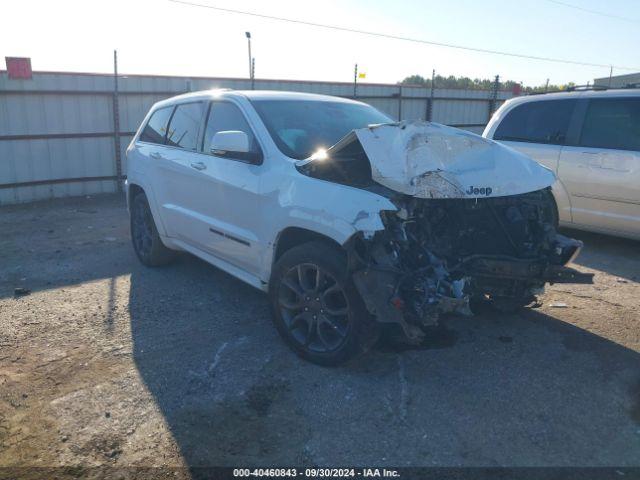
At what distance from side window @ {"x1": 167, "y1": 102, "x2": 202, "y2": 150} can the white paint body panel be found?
0.27 feet

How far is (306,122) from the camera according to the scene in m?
4.46

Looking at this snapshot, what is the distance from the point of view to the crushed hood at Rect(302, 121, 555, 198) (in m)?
3.37

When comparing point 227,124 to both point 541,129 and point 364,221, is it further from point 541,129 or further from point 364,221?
point 541,129

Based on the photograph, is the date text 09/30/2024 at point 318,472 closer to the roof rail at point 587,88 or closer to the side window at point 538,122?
the side window at point 538,122

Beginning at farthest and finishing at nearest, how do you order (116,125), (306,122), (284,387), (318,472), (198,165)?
(116,125)
(198,165)
(306,122)
(284,387)
(318,472)

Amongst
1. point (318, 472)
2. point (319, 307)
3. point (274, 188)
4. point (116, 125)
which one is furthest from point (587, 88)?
point (116, 125)

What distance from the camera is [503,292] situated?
363 centimetres

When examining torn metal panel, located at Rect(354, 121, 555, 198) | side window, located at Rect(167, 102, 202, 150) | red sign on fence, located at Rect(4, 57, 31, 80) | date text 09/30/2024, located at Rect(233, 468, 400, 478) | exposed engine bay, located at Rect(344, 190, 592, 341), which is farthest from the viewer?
red sign on fence, located at Rect(4, 57, 31, 80)

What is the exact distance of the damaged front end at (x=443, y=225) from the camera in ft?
10.6

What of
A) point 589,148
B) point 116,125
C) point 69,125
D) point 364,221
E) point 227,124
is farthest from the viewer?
point 116,125

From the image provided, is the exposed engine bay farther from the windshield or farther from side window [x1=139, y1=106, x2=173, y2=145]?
side window [x1=139, y1=106, x2=173, y2=145]

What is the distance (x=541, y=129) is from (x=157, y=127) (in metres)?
4.73

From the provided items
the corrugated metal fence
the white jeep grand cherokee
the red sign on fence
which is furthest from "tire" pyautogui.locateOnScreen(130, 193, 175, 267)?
the red sign on fence

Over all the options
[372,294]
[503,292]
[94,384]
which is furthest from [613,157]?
[94,384]
